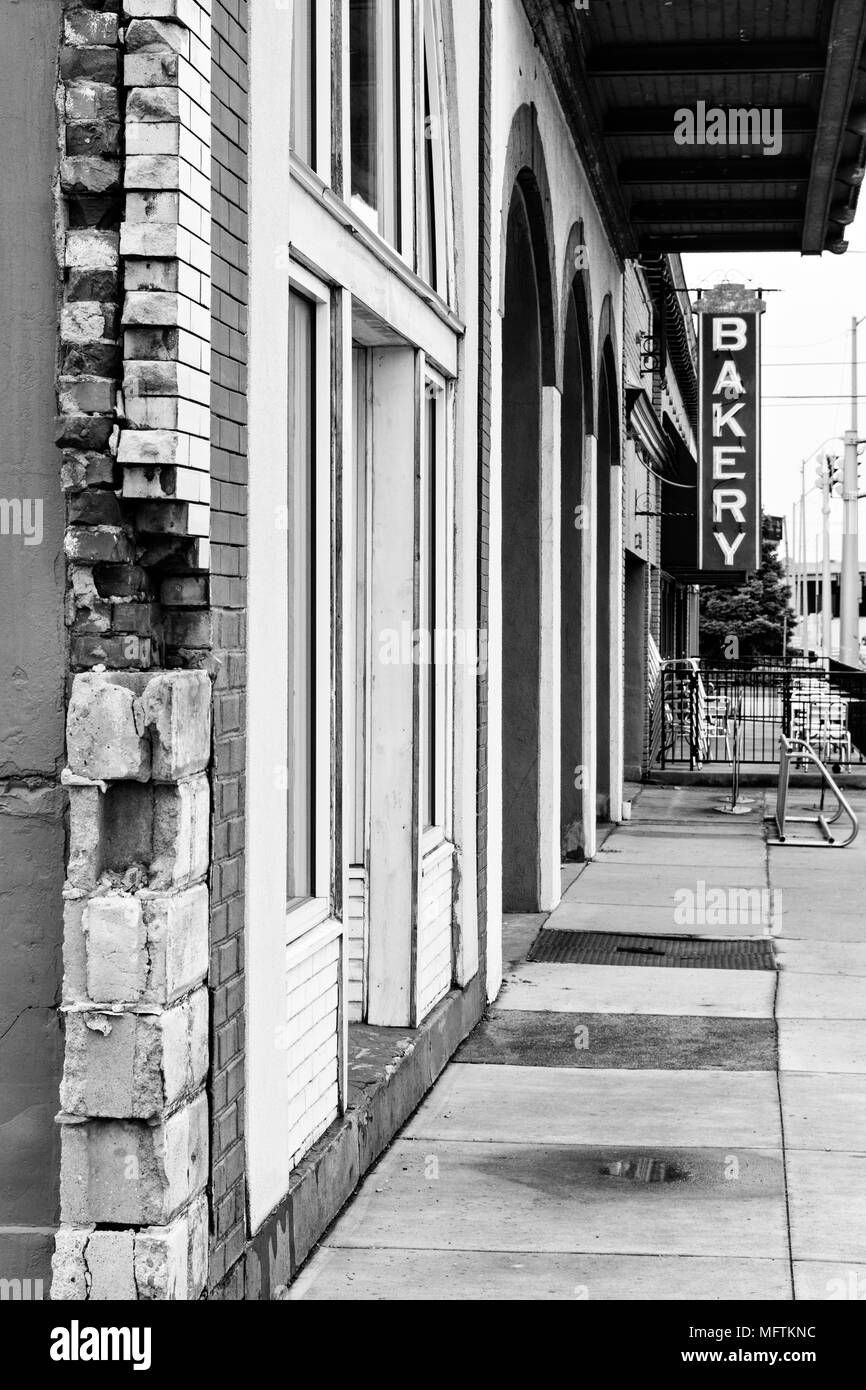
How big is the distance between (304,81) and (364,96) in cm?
117

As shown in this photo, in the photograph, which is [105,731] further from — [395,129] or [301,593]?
[395,129]

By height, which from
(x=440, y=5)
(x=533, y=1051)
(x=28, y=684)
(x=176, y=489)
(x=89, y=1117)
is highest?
(x=440, y=5)

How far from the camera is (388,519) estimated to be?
Result: 21.1ft

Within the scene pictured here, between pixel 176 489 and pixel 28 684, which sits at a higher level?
pixel 176 489

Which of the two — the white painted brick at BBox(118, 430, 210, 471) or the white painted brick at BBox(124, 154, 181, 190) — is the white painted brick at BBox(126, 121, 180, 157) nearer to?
the white painted brick at BBox(124, 154, 181, 190)

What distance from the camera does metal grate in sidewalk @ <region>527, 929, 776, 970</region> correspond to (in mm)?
9344

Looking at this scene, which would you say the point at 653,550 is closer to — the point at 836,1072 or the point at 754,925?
the point at 754,925

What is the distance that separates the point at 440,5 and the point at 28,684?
15.3 feet

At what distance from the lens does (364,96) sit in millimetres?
5969

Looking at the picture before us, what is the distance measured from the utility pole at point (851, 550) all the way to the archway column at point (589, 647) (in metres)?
20.7

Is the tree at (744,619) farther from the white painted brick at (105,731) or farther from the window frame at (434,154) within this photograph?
the white painted brick at (105,731)
